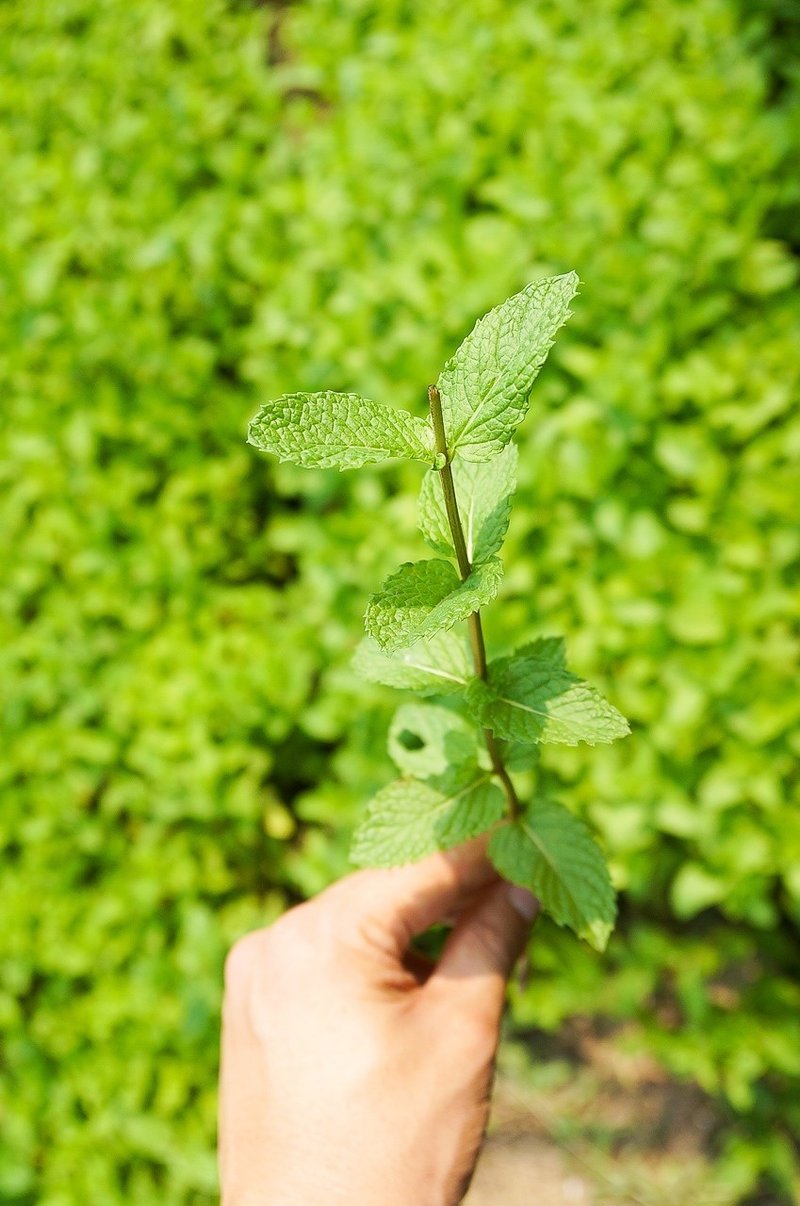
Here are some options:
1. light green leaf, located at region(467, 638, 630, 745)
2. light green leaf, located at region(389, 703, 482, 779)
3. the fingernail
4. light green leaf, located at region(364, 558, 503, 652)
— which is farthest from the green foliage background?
light green leaf, located at region(364, 558, 503, 652)

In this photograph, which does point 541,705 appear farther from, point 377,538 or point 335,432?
point 377,538

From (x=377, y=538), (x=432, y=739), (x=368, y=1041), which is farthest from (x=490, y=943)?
(x=377, y=538)

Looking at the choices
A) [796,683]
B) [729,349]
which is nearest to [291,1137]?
[796,683]

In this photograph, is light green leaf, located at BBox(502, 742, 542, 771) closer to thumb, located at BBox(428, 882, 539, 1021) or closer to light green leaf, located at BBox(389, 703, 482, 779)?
light green leaf, located at BBox(389, 703, 482, 779)

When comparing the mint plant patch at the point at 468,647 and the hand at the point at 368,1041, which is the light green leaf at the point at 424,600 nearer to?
the mint plant patch at the point at 468,647

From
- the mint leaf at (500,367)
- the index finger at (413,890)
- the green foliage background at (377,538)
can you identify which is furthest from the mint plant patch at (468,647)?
Result: the green foliage background at (377,538)

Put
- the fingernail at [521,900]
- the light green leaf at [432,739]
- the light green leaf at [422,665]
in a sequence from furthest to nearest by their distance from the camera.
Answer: the fingernail at [521,900], the light green leaf at [432,739], the light green leaf at [422,665]
